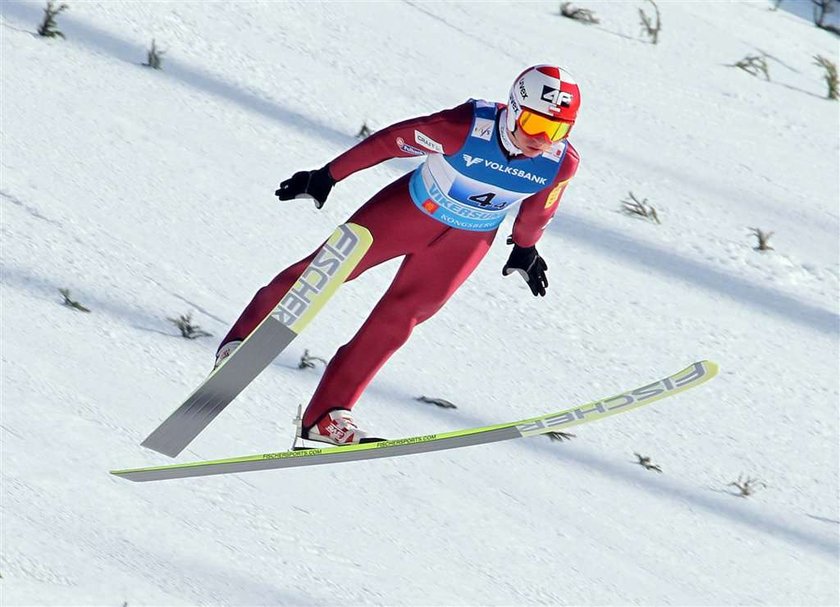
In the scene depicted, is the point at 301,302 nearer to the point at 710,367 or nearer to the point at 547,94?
the point at 547,94

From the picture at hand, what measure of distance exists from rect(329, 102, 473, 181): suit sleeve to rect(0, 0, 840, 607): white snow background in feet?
6.52

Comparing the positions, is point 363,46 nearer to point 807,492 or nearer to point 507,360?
point 507,360

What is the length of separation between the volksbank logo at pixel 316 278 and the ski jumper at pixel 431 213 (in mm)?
90

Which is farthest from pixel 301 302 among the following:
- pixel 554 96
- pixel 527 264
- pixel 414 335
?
pixel 414 335

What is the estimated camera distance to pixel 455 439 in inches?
232

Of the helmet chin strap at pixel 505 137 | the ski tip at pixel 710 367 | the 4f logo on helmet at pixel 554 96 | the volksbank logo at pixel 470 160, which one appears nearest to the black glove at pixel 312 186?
the volksbank logo at pixel 470 160

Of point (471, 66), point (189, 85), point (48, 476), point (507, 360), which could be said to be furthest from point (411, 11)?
point (48, 476)

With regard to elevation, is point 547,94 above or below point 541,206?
above

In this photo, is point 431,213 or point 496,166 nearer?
point 496,166

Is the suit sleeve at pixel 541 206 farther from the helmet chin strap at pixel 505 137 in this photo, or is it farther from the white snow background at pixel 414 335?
the white snow background at pixel 414 335

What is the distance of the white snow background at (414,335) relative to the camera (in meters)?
6.72

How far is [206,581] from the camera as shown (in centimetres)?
636

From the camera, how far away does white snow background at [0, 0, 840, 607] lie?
672 cm

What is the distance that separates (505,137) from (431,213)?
1.52ft
